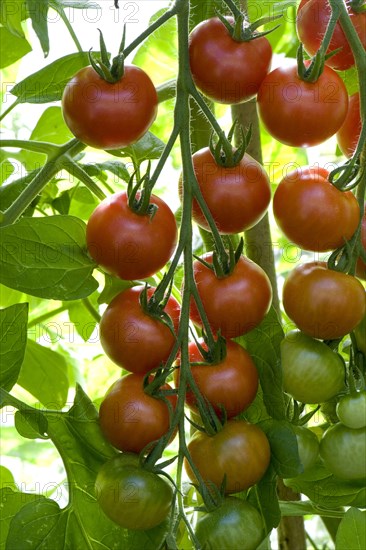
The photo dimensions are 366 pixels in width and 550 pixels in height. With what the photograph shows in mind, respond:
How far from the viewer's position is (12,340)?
0.65 meters

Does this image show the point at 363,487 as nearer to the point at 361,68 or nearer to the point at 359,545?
the point at 359,545

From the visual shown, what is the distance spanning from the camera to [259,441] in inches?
23.1

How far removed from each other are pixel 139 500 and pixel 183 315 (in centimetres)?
12

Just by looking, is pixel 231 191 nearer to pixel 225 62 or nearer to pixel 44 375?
pixel 225 62

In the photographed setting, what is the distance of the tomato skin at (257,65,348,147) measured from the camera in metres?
0.59

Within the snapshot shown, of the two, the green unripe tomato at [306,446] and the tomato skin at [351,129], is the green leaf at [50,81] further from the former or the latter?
the green unripe tomato at [306,446]

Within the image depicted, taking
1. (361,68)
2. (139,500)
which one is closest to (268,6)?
(361,68)

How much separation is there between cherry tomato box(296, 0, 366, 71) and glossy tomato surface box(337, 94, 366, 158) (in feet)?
0.10

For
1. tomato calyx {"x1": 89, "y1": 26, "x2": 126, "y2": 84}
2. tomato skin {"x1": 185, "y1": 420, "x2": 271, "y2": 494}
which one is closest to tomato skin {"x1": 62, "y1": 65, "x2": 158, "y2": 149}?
tomato calyx {"x1": 89, "y1": 26, "x2": 126, "y2": 84}

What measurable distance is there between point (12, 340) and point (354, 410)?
0.25 metres

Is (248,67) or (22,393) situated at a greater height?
(248,67)

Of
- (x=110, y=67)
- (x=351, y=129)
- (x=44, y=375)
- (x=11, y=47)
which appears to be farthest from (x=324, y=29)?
(x=44, y=375)

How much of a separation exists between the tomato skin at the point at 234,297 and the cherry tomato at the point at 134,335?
32 mm

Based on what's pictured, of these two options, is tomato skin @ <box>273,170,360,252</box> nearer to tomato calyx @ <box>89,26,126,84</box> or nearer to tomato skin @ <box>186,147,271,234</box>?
tomato skin @ <box>186,147,271,234</box>
